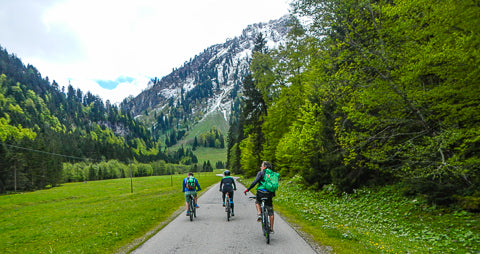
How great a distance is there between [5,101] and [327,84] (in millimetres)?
239828

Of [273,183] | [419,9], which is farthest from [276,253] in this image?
[419,9]

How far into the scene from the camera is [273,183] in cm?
850

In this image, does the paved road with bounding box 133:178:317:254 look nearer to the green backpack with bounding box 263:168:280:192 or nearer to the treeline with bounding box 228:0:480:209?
the green backpack with bounding box 263:168:280:192

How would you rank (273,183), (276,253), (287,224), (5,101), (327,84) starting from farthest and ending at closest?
1. (5,101)
2. (327,84)
3. (287,224)
4. (273,183)
5. (276,253)

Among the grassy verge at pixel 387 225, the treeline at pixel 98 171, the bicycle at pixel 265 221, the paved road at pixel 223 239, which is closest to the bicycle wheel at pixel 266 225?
the bicycle at pixel 265 221

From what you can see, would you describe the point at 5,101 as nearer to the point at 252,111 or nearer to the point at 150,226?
the point at 252,111

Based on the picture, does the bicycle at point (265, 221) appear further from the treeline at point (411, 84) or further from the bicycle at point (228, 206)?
the treeline at point (411, 84)

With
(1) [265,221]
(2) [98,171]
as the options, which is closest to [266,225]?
(1) [265,221]

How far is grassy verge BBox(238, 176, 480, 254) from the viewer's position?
7441 mm

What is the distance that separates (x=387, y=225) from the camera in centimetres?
1036

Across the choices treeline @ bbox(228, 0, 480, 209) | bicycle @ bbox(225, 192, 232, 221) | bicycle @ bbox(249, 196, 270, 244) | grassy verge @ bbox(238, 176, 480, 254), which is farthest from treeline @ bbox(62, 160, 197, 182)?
bicycle @ bbox(249, 196, 270, 244)

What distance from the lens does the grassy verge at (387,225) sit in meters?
7.44

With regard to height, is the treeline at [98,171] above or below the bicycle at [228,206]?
below

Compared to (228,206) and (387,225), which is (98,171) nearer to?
(228,206)
